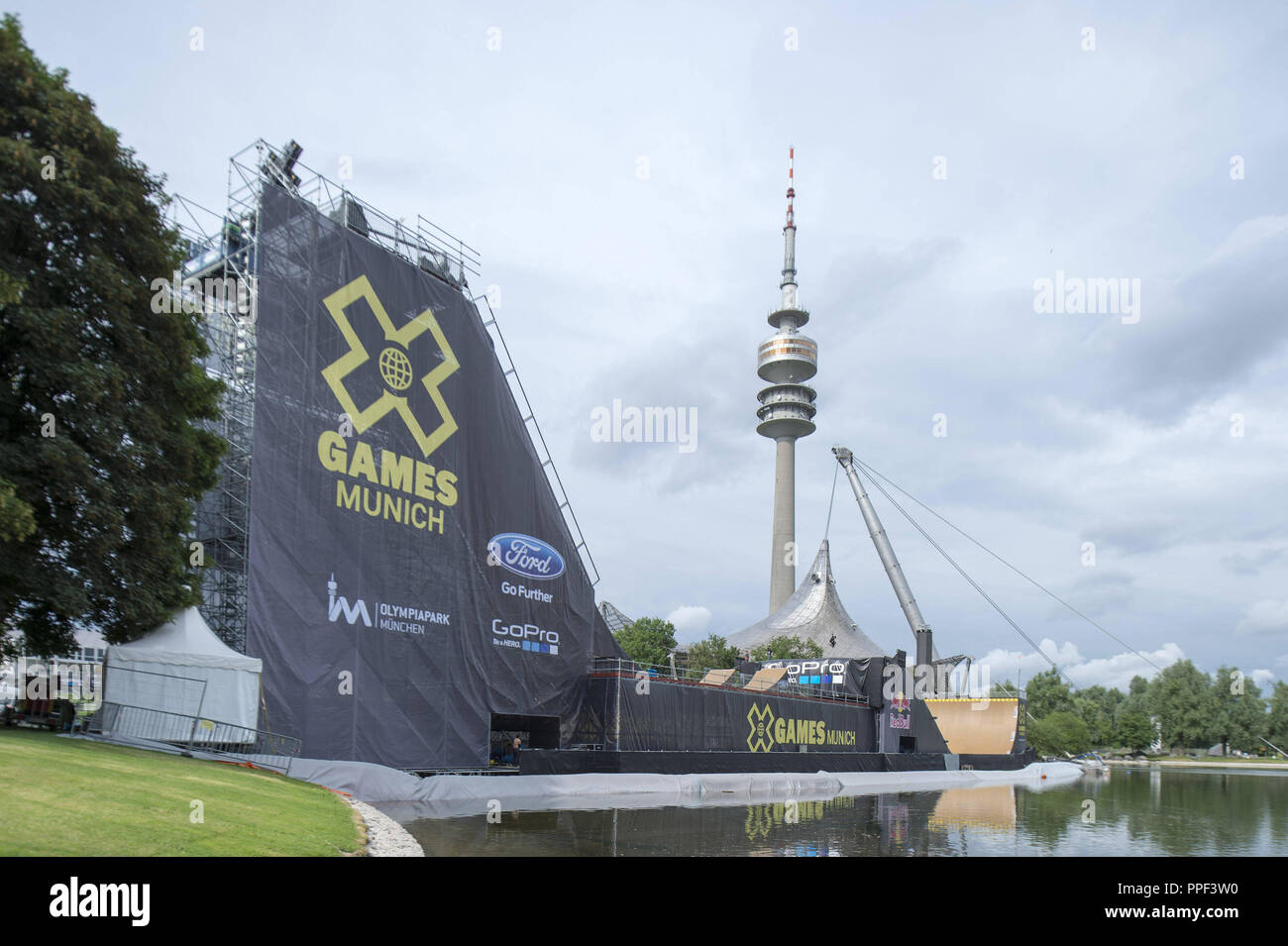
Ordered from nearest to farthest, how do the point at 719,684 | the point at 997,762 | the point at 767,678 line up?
the point at 719,684
the point at 767,678
the point at 997,762

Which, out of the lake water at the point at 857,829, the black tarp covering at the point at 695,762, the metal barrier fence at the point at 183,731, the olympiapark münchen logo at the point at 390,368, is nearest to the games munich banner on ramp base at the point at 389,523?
the olympiapark münchen logo at the point at 390,368

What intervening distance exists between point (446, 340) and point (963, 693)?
170 feet

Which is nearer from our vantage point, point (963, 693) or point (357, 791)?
point (357, 791)

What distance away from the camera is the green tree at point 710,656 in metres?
77.6

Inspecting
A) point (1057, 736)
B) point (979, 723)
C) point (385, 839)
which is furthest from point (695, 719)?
point (1057, 736)

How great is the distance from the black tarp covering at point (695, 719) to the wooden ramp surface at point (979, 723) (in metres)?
20.9

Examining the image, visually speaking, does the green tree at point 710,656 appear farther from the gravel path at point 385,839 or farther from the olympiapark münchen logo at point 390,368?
the gravel path at point 385,839

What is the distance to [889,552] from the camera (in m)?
74.1

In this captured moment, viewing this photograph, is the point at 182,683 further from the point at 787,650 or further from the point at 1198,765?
the point at 1198,765

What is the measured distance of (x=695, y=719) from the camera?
3322cm

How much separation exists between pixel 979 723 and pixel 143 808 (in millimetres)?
59077

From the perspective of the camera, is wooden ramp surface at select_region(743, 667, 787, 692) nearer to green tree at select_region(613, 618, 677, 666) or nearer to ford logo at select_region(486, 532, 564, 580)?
ford logo at select_region(486, 532, 564, 580)
